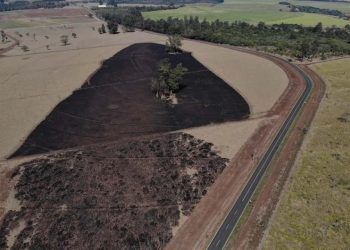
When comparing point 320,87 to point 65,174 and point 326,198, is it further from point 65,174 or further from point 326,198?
point 65,174

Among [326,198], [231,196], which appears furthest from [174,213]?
[326,198]

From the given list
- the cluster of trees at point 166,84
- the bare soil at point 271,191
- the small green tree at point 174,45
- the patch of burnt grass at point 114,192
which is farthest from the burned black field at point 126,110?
the small green tree at point 174,45

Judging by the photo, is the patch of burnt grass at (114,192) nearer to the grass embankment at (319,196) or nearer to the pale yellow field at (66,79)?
the pale yellow field at (66,79)

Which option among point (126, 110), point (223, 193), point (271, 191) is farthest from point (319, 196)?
point (126, 110)

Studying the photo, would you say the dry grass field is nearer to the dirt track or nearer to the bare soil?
the dirt track

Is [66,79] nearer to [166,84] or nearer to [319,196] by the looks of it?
[166,84]

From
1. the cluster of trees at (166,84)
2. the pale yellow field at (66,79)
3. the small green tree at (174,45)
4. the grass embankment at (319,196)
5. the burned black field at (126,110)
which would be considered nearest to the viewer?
the grass embankment at (319,196)
